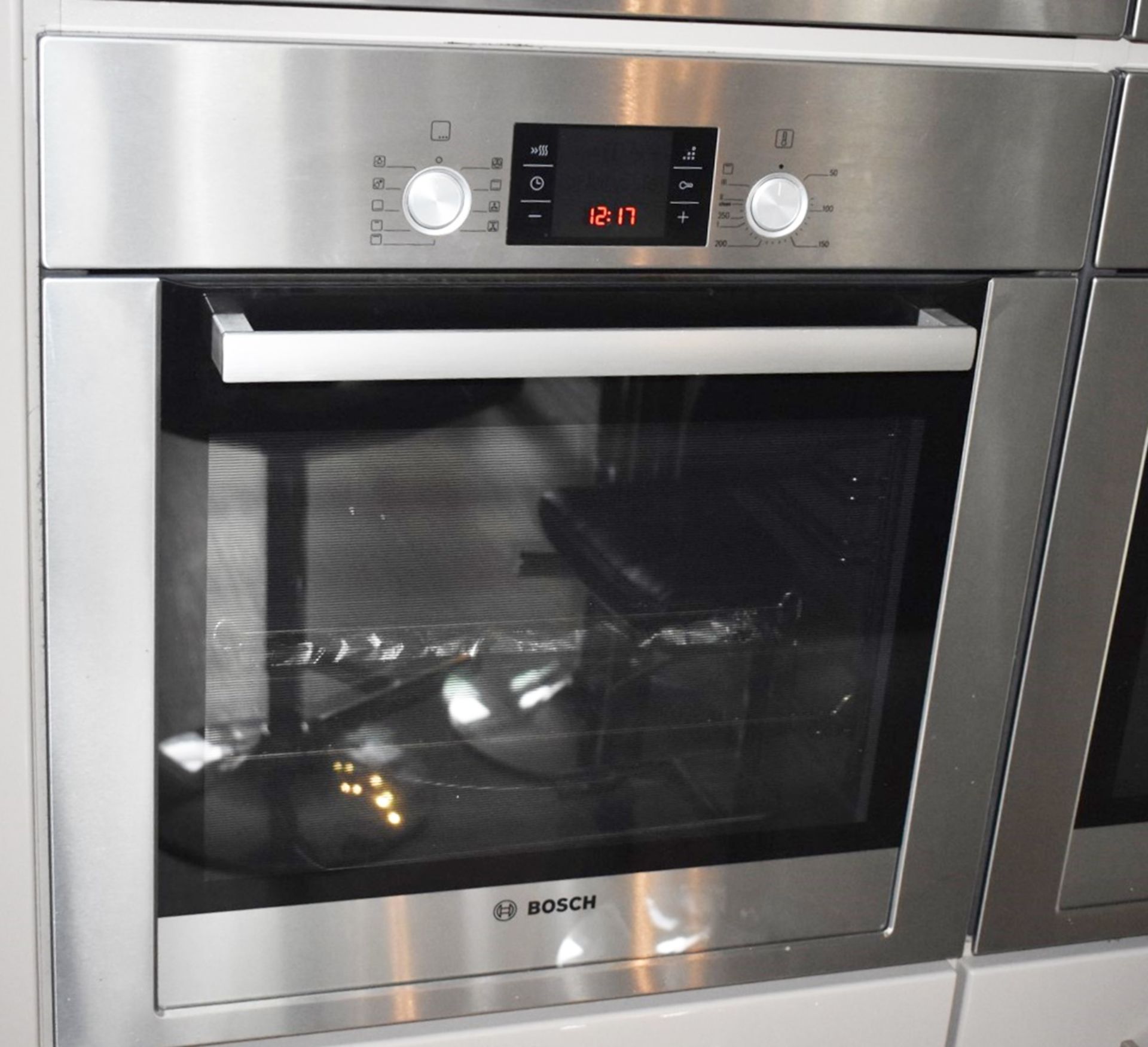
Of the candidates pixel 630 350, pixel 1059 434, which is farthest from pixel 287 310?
pixel 1059 434

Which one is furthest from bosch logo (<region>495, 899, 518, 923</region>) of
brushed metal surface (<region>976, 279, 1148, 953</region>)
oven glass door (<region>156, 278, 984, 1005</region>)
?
brushed metal surface (<region>976, 279, 1148, 953</region>)

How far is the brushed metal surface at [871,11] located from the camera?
2.42 ft

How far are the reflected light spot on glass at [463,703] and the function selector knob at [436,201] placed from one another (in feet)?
0.87

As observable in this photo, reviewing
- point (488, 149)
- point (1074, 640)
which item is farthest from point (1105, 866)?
point (488, 149)

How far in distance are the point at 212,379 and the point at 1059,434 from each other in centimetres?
51

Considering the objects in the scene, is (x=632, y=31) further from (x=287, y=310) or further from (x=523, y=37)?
(x=287, y=310)

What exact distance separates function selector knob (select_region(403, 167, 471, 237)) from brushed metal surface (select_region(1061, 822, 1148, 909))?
2.01 ft

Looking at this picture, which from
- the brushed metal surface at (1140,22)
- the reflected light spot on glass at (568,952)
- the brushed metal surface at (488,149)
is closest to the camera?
the brushed metal surface at (488,149)

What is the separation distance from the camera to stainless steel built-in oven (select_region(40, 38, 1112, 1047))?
28.7 inches

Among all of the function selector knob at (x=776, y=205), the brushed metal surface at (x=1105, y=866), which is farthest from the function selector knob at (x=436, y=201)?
the brushed metal surface at (x=1105, y=866)

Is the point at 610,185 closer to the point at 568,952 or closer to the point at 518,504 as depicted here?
the point at 518,504

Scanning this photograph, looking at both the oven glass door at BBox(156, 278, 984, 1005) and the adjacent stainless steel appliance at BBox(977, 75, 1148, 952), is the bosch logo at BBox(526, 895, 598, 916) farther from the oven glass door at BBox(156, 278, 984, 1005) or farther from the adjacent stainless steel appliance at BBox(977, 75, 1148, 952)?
the adjacent stainless steel appliance at BBox(977, 75, 1148, 952)

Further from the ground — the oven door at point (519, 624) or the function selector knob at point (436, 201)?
the function selector knob at point (436, 201)

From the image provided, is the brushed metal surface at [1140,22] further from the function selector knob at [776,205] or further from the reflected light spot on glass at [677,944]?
the reflected light spot on glass at [677,944]
